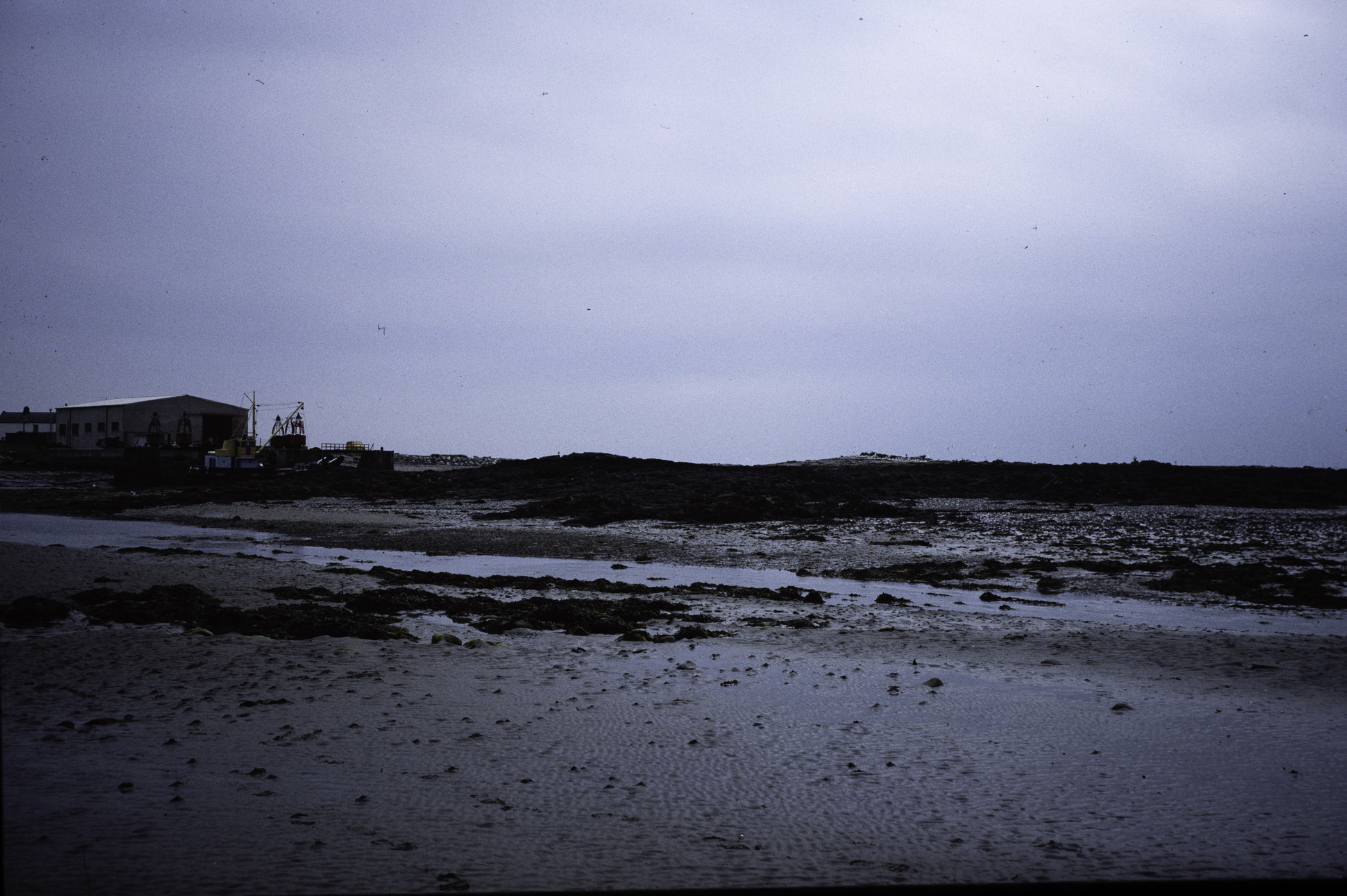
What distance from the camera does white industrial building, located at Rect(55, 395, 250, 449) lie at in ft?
258

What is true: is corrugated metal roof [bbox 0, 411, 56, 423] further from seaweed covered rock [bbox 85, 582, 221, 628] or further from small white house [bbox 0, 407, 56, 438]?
seaweed covered rock [bbox 85, 582, 221, 628]

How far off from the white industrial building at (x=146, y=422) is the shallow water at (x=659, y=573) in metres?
54.9

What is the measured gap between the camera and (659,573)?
1828 cm

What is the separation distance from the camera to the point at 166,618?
35.0 ft

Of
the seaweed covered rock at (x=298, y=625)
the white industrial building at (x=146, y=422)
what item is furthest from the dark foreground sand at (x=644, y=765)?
the white industrial building at (x=146, y=422)

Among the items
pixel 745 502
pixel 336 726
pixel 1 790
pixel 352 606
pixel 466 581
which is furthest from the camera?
pixel 745 502

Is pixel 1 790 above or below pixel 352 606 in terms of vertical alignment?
above

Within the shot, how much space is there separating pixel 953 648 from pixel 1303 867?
5939mm

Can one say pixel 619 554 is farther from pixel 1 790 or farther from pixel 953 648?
pixel 1 790

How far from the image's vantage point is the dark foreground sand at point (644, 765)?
183 inches

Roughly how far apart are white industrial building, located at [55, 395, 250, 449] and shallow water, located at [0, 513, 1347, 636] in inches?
2161

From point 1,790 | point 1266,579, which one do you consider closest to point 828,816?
point 1,790

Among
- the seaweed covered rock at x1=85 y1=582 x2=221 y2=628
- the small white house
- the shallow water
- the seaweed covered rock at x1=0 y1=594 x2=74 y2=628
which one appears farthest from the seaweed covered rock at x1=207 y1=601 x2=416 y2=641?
the small white house

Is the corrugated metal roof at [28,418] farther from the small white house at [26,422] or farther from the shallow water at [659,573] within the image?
the shallow water at [659,573]
